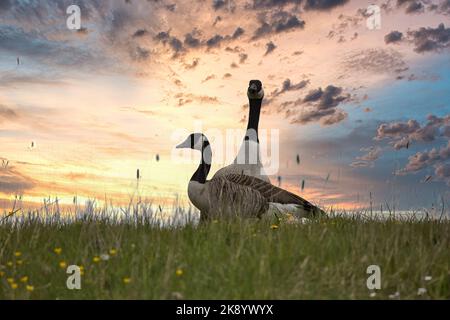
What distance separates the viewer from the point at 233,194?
1346 cm

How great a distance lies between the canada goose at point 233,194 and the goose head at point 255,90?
116 inches

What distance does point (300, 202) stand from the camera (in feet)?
45.5

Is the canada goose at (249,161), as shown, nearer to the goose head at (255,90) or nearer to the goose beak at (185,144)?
the goose head at (255,90)

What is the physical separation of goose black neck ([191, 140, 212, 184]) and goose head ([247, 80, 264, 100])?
2.95m

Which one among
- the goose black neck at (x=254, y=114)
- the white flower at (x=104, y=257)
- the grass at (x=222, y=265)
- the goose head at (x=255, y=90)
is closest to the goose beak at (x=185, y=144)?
the goose head at (x=255, y=90)

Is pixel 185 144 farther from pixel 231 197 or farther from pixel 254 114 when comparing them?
pixel 254 114

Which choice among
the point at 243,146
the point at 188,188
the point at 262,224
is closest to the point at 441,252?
the point at 262,224

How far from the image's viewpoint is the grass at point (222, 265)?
20.7 feet

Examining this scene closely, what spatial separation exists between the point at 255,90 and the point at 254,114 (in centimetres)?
135

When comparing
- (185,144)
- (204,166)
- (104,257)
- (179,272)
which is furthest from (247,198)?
(179,272)

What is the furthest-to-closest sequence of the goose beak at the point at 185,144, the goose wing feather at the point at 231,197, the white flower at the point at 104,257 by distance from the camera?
the goose beak at the point at 185,144 → the goose wing feather at the point at 231,197 → the white flower at the point at 104,257
